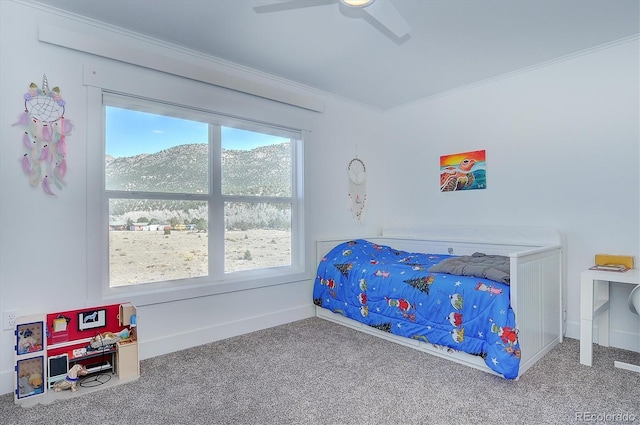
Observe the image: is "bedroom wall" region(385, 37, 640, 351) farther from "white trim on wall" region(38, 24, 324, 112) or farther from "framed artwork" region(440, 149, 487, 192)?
"white trim on wall" region(38, 24, 324, 112)

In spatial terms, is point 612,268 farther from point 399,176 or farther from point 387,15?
point 387,15

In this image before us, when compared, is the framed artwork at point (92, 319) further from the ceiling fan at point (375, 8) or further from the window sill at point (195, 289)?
the ceiling fan at point (375, 8)

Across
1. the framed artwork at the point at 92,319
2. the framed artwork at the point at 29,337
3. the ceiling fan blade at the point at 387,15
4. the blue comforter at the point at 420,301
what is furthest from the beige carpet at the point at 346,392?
the ceiling fan blade at the point at 387,15

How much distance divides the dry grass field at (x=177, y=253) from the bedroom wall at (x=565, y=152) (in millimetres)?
1888

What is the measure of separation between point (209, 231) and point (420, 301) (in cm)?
177

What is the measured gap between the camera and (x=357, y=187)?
407cm

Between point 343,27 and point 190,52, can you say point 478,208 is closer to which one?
point 343,27

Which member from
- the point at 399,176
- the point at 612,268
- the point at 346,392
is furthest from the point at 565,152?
the point at 346,392

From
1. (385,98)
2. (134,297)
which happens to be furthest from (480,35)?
(134,297)

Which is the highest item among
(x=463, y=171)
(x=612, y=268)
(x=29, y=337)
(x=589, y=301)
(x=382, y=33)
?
(x=382, y=33)

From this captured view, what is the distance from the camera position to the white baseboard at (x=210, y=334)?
255 cm

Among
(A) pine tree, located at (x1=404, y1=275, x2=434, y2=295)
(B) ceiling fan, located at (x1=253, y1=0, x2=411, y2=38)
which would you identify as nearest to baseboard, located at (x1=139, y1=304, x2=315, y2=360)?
(A) pine tree, located at (x1=404, y1=275, x2=434, y2=295)

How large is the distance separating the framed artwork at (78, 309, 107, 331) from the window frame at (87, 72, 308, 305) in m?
0.11

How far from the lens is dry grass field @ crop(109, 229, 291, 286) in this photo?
8.49ft
